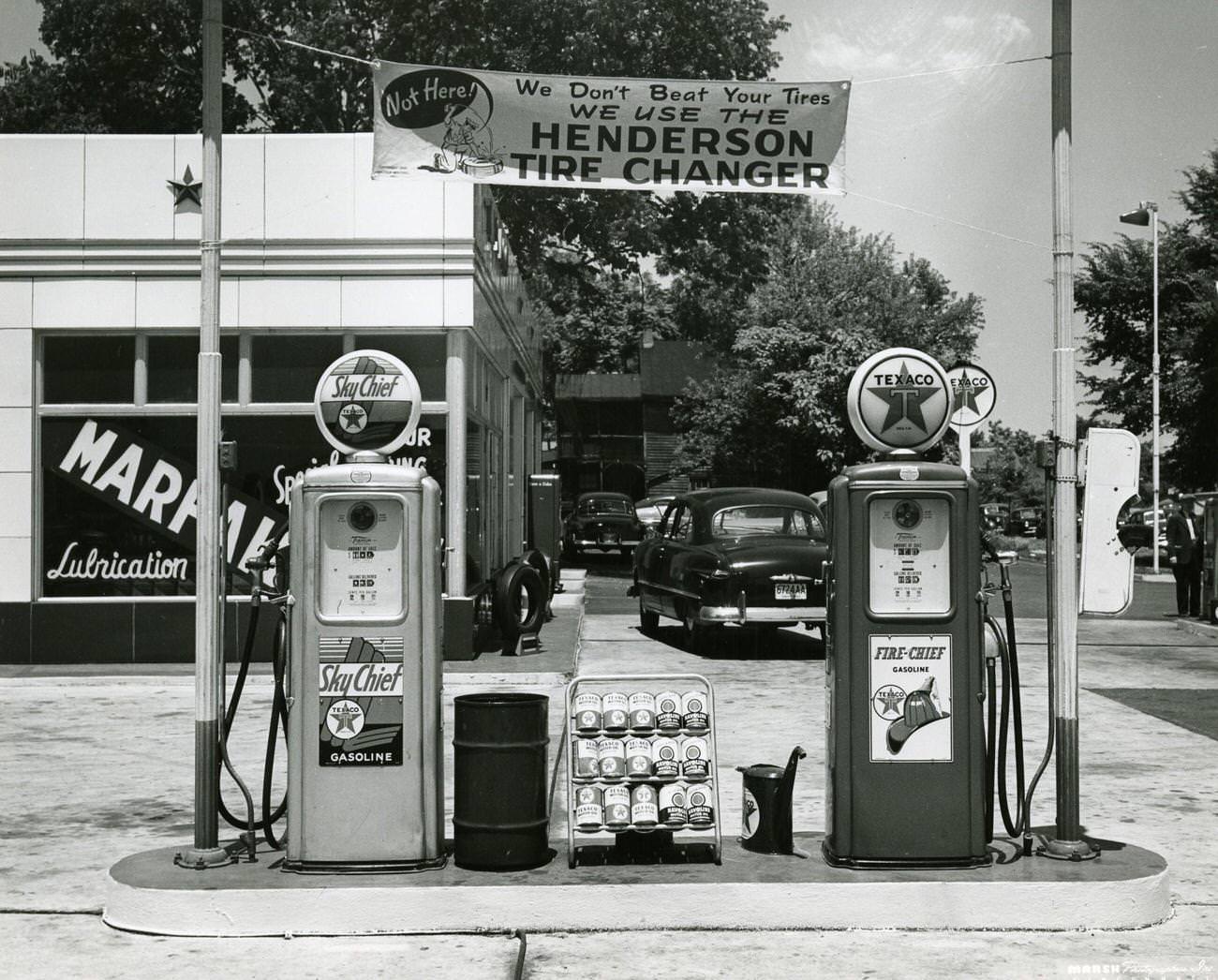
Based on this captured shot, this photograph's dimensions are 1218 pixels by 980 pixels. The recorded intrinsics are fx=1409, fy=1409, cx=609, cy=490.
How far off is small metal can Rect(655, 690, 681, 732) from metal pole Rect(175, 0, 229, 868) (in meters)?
1.95

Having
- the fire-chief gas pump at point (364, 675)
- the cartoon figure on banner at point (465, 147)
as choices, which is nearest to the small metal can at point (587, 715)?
the fire-chief gas pump at point (364, 675)

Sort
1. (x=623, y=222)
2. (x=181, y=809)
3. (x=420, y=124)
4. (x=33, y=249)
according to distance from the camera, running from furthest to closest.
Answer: (x=623, y=222) < (x=33, y=249) < (x=181, y=809) < (x=420, y=124)

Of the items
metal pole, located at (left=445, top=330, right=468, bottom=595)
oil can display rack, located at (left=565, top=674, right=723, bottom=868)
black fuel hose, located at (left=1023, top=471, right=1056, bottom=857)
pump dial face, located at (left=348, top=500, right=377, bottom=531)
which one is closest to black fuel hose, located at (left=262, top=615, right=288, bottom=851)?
pump dial face, located at (left=348, top=500, right=377, bottom=531)

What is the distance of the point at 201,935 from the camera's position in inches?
225

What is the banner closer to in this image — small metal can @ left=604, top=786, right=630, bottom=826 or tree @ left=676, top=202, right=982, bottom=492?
small metal can @ left=604, top=786, right=630, bottom=826

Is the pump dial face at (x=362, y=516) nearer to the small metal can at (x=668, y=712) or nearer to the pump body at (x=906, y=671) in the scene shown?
the small metal can at (x=668, y=712)

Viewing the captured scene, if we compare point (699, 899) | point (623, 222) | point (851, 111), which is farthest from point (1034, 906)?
point (623, 222)

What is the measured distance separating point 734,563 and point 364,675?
9148 mm

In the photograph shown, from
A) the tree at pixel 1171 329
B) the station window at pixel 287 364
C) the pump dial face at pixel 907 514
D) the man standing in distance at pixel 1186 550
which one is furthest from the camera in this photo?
the tree at pixel 1171 329

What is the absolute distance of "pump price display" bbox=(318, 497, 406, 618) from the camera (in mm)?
6137

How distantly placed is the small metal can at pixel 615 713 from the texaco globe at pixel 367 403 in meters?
1.52

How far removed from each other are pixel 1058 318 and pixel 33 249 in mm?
10667

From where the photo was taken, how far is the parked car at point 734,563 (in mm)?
14852

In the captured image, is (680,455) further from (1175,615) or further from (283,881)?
(283,881)
